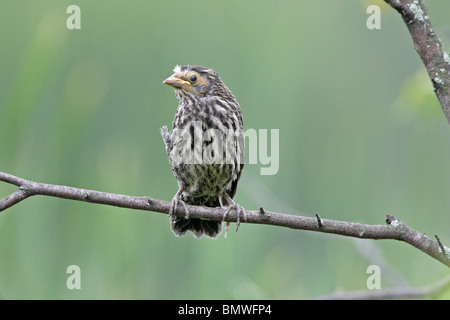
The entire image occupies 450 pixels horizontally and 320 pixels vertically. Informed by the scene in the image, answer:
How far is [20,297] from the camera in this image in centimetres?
367

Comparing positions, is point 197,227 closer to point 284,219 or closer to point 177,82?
point 177,82

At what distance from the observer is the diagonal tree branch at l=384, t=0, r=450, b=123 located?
2.19 m

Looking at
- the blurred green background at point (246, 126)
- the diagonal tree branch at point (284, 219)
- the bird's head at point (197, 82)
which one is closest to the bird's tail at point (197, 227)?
the blurred green background at point (246, 126)

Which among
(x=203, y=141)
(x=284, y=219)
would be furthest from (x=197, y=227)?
(x=284, y=219)

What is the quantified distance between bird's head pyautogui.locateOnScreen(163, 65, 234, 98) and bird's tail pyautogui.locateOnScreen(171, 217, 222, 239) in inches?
27.0

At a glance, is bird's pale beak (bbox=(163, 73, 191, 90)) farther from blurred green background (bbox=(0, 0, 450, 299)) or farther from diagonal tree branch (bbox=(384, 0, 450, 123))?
diagonal tree branch (bbox=(384, 0, 450, 123))

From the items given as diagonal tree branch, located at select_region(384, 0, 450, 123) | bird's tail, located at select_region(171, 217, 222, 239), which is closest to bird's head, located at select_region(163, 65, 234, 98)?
bird's tail, located at select_region(171, 217, 222, 239)

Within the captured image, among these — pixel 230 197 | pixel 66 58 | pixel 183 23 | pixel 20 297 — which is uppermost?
pixel 183 23

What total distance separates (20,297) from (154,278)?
764 millimetres

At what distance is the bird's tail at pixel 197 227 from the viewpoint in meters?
3.62
